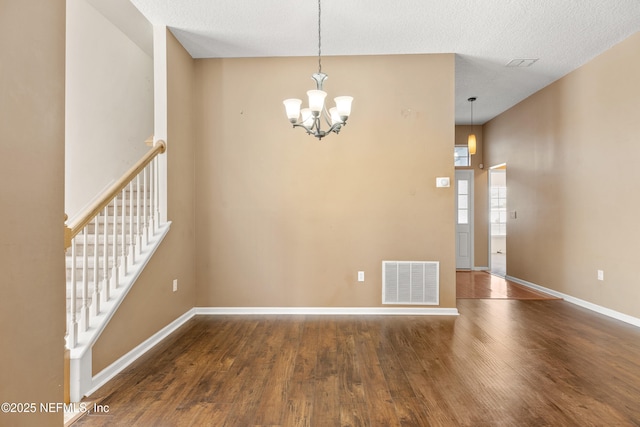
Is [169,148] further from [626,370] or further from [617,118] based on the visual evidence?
[617,118]

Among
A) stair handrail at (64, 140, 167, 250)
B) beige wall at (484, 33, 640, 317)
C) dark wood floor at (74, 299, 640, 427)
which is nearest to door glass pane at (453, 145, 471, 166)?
beige wall at (484, 33, 640, 317)

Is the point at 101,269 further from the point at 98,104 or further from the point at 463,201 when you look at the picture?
the point at 463,201

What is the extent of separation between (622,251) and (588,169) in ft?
3.59

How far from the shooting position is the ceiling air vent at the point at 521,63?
13.2ft

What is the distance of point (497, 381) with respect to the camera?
2.31 metres

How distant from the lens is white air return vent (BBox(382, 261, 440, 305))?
3881mm

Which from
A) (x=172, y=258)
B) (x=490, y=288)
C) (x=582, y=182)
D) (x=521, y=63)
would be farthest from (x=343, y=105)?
(x=490, y=288)

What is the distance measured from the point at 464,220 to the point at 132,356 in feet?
21.0

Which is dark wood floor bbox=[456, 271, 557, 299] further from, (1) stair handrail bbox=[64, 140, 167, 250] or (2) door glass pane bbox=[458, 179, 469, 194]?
(1) stair handrail bbox=[64, 140, 167, 250]

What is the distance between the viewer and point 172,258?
11.1ft

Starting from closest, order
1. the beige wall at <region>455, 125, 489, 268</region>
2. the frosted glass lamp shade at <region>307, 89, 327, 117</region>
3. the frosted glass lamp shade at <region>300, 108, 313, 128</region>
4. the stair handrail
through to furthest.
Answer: the stair handrail < the frosted glass lamp shade at <region>307, 89, 327, 117</region> < the frosted glass lamp shade at <region>300, 108, 313, 128</region> < the beige wall at <region>455, 125, 489, 268</region>

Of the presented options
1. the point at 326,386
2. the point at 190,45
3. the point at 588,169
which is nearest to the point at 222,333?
the point at 326,386

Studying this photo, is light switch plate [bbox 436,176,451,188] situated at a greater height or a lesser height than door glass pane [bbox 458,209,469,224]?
greater

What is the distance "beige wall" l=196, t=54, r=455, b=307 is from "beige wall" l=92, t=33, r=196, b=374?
173mm
